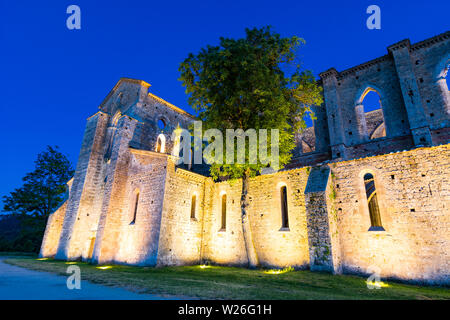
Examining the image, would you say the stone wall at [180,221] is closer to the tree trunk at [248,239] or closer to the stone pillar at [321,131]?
the tree trunk at [248,239]

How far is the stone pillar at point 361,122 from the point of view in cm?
1636

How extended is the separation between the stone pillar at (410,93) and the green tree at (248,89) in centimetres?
671

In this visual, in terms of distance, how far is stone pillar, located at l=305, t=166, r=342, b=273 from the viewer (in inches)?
380

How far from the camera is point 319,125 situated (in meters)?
18.2

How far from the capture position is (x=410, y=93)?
47.8ft

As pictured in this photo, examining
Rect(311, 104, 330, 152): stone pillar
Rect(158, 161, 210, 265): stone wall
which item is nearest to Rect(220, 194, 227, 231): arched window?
Rect(158, 161, 210, 265): stone wall

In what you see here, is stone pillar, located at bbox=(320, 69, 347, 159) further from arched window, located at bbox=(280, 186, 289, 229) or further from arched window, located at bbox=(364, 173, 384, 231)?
arched window, located at bbox=(280, 186, 289, 229)

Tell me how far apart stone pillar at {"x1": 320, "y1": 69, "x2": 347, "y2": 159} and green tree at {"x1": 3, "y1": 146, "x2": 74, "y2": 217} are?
25.7 metres

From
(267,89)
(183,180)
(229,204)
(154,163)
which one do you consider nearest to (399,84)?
(267,89)

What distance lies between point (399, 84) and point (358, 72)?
3.08 m

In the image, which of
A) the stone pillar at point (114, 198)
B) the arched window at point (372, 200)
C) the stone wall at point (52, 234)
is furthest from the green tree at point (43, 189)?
the arched window at point (372, 200)

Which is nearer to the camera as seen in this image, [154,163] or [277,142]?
[277,142]

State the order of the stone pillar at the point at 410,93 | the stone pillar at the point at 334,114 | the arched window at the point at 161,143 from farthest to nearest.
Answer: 1. the arched window at the point at 161,143
2. the stone pillar at the point at 334,114
3. the stone pillar at the point at 410,93

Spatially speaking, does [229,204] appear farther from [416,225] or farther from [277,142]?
[416,225]
